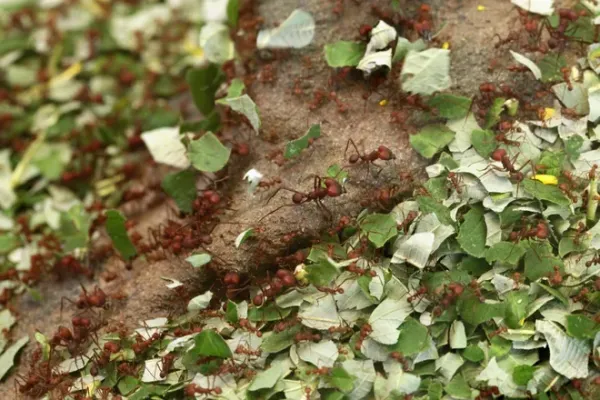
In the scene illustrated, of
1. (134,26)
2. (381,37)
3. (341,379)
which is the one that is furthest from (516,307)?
(134,26)

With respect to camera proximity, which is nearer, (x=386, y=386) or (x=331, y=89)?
(x=386, y=386)

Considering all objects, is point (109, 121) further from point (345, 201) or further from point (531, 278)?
point (531, 278)

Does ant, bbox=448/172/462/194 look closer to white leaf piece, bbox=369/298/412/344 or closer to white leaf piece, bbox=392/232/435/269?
white leaf piece, bbox=392/232/435/269

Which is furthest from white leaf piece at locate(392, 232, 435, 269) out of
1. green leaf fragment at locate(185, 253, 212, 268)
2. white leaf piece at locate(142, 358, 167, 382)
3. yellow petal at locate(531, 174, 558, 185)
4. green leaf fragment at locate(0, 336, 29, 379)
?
green leaf fragment at locate(0, 336, 29, 379)

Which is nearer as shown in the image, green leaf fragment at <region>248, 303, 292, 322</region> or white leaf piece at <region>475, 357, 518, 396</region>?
white leaf piece at <region>475, 357, 518, 396</region>

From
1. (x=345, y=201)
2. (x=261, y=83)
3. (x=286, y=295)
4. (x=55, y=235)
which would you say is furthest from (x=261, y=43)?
(x=55, y=235)

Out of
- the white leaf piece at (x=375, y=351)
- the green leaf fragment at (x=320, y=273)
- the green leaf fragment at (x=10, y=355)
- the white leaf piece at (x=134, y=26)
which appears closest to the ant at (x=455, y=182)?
the green leaf fragment at (x=320, y=273)

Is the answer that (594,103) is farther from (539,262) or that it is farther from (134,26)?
(134,26)
